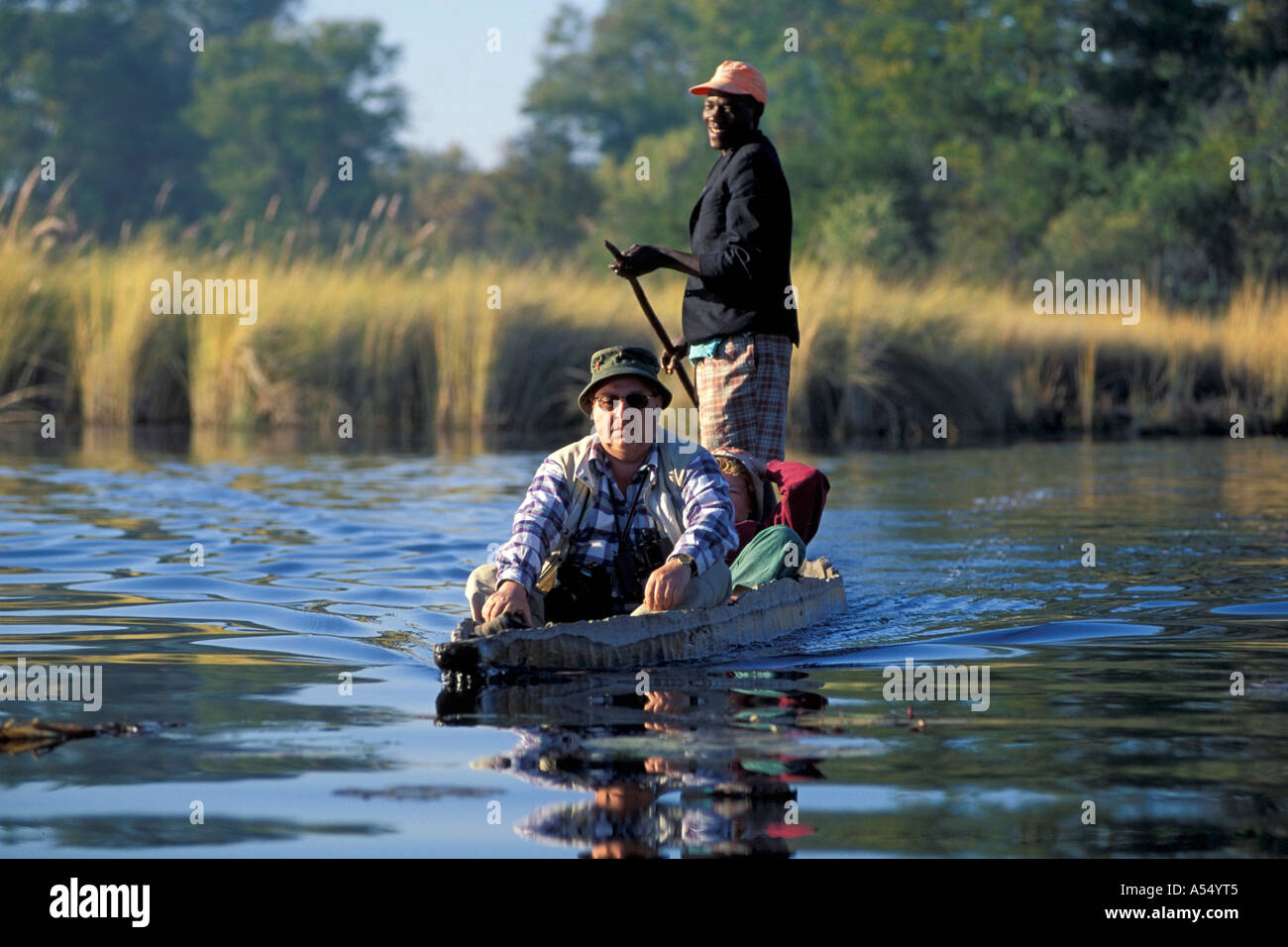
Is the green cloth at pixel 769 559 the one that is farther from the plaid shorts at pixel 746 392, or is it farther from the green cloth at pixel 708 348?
the green cloth at pixel 708 348

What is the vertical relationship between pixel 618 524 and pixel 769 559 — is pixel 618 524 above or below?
above

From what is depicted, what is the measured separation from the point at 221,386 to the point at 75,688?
49.6 ft

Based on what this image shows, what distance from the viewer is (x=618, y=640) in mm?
7273

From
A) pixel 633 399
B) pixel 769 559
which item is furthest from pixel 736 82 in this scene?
pixel 633 399

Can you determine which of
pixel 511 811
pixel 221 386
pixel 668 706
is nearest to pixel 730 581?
pixel 668 706

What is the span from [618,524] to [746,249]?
192 cm

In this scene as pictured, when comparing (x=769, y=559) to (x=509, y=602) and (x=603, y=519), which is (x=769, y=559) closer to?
(x=603, y=519)

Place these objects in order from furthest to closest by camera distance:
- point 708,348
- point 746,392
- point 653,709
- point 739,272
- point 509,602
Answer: point 708,348
point 746,392
point 739,272
point 509,602
point 653,709

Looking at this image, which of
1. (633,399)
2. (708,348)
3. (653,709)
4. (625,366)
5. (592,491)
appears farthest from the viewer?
(708,348)

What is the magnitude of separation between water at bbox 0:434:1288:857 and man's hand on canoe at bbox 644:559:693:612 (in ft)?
0.87

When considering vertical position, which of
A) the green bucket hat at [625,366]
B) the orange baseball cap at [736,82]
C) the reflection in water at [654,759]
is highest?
the orange baseball cap at [736,82]

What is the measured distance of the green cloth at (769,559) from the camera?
341 inches

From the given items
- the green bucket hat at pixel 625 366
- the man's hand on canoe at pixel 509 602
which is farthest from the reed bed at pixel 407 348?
the man's hand on canoe at pixel 509 602

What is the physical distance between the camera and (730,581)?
786 cm
